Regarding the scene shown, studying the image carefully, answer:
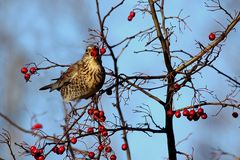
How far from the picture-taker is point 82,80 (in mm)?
5590

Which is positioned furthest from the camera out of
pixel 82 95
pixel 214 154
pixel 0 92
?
pixel 0 92

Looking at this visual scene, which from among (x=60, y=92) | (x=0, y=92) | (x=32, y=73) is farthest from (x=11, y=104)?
(x=32, y=73)

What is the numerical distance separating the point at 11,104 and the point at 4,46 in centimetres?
176

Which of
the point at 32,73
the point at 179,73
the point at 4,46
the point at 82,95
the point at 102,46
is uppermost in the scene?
the point at 4,46

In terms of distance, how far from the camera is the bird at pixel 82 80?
5.44m

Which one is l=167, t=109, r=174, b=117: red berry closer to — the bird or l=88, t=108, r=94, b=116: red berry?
l=88, t=108, r=94, b=116: red berry

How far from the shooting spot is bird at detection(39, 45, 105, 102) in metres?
5.44

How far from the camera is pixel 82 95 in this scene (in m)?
5.44

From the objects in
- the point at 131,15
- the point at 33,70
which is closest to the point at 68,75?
the point at 33,70

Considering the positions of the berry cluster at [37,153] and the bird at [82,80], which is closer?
the berry cluster at [37,153]

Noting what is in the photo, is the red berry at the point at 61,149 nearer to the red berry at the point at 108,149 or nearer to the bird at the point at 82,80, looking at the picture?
the red berry at the point at 108,149

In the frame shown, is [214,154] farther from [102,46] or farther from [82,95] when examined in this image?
[82,95]

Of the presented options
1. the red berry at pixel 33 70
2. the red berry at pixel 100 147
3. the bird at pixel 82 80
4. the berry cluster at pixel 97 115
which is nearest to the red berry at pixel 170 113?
the red berry at pixel 100 147

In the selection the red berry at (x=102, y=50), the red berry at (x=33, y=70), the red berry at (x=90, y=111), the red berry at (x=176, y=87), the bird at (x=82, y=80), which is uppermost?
the bird at (x=82, y=80)
